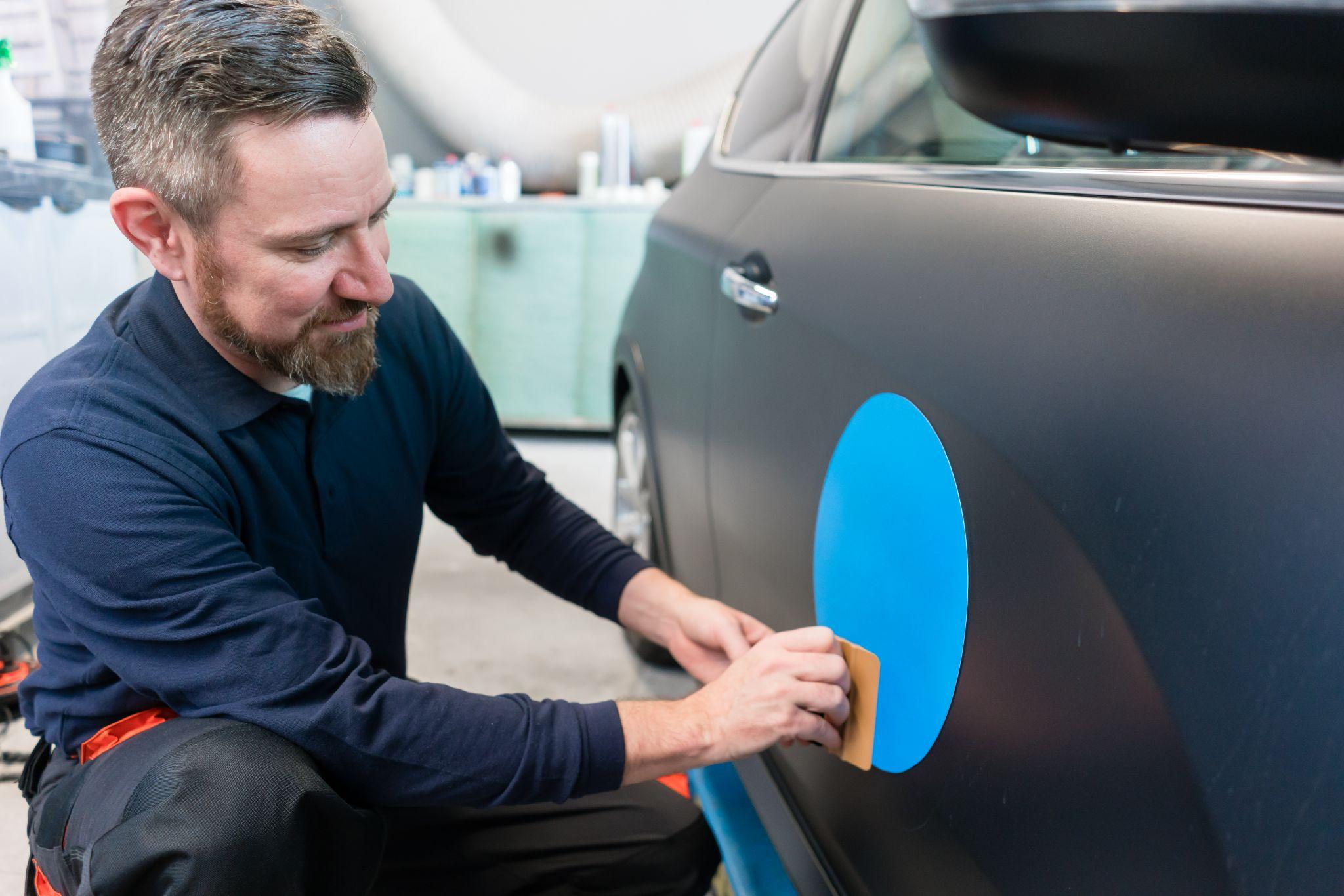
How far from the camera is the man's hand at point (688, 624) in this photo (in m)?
1.16

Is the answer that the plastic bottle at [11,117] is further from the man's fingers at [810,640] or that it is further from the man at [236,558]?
the man's fingers at [810,640]

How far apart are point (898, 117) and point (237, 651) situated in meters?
0.99

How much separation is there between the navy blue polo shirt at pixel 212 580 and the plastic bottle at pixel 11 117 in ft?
3.61

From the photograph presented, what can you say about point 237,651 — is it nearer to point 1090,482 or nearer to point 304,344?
point 304,344

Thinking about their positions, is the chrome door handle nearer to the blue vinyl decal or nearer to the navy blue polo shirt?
the blue vinyl decal

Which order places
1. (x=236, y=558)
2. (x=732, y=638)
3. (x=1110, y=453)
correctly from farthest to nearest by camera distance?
(x=732, y=638), (x=236, y=558), (x=1110, y=453)

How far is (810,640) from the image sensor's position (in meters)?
0.95

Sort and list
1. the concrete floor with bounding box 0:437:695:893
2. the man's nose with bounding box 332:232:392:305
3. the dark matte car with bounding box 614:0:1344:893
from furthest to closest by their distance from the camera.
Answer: the concrete floor with bounding box 0:437:695:893, the man's nose with bounding box 332:232:392:305, the dark matte car with bounding box 614:0:1344:893

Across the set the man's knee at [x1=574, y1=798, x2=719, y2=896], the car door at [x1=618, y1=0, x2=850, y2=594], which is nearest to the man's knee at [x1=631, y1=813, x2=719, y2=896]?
the man's knee at [x1=574, y1=798, x2=719, y2=896]

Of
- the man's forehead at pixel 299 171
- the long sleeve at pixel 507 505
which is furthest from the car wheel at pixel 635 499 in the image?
the man's forehead at pixel 299 171

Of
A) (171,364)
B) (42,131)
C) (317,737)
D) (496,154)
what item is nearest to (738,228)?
(171,364)

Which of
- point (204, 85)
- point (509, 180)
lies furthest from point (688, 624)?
point (509, 180)

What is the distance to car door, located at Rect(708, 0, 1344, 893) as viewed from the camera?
0.54 metres

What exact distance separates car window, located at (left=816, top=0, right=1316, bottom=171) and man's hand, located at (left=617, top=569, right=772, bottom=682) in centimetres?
58
